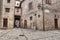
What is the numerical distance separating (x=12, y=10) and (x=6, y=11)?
121 cm

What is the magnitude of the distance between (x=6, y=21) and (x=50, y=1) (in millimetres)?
9501

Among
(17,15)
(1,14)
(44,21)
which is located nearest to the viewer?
(44,21)

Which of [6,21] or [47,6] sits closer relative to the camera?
[47,6]

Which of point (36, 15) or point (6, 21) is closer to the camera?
point (36, 15)

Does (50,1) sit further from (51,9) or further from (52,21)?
(52,21)

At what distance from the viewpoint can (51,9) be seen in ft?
53.6

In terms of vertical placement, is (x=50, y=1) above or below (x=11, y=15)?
above

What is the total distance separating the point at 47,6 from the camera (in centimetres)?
1608

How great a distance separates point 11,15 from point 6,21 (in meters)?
1.56

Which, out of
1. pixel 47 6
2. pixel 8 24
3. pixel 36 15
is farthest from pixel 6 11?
pixel 47 6

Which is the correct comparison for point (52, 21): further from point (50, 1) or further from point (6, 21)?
point (6, 21)

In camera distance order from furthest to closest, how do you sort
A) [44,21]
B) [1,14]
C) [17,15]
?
[17,15] → [1,14] → [44,21]

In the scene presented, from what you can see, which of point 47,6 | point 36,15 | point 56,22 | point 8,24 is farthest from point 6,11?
point 56,22

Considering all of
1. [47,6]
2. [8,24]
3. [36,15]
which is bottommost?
[8,24]
